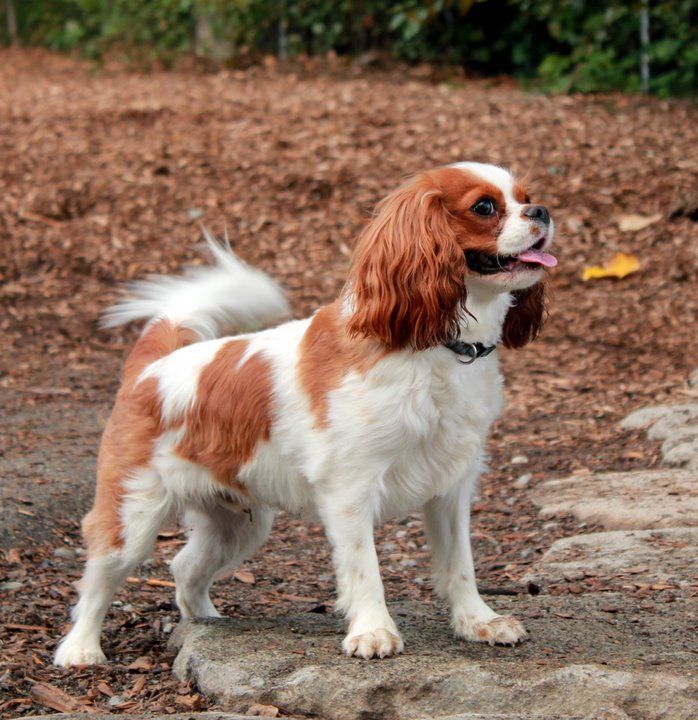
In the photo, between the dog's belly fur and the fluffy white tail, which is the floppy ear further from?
the fluffy white tail

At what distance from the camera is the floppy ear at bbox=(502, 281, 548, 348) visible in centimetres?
389

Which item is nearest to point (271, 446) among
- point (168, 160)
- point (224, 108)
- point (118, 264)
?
point (118, 264)

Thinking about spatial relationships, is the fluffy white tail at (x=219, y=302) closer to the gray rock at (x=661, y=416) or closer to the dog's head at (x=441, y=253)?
the dog's head at (x=441, y=253)

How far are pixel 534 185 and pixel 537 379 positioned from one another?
253 centimetres

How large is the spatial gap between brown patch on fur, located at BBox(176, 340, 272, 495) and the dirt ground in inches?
27.1

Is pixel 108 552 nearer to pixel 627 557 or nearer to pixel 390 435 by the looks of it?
pixel 390 435

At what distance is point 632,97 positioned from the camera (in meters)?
11.6

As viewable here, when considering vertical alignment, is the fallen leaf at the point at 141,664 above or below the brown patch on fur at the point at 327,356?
below

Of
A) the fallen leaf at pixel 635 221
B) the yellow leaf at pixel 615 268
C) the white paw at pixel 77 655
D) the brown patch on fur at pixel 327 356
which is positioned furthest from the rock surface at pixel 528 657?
the fallen leaf at pixel 635 221

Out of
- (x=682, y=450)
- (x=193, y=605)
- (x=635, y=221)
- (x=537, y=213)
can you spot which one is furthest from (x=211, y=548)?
(x=635, y=221)

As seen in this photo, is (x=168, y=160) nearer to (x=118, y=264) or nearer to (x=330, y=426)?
(x=118, y=264)

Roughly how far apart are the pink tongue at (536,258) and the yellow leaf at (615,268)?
5.10 meters

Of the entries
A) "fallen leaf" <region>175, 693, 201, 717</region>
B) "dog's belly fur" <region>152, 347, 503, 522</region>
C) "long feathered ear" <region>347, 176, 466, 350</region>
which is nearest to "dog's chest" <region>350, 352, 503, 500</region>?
"dog's belly fur" <region>152, 347, 503, 522</region>

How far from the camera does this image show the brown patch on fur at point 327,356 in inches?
137
